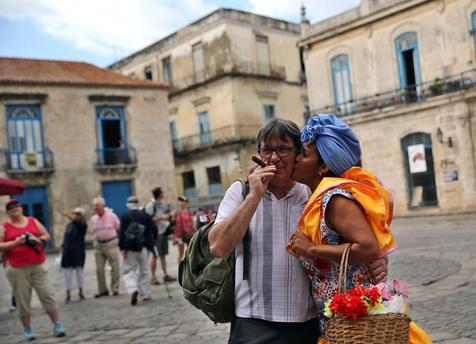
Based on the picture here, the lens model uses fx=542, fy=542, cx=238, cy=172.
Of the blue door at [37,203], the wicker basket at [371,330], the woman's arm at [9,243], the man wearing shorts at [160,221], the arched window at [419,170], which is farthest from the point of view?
the blue door at [37,203]

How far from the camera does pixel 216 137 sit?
112 ft

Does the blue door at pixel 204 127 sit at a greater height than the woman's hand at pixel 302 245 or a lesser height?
greater

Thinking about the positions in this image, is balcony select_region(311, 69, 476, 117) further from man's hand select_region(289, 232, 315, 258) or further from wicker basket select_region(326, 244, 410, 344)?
wicker basket select_region(326, 244, 410, 344)

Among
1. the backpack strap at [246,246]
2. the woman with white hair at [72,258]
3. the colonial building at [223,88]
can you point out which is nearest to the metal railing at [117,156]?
Result: the colonial building at [223,88]

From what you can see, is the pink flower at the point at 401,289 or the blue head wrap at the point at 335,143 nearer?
the pink flower at the point at 401,289

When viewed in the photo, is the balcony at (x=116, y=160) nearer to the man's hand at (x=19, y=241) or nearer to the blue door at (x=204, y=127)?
the blue door at (x=204, y=127)

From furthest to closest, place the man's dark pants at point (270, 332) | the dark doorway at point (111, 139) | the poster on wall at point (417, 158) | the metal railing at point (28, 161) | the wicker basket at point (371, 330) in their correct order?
1. the dark doorway at point (111, 139)
2. the metal railing at point (28, 161)
3. the poster on wall at point (417, 158)
4. the man's dark pants at point (270, 332)
5. the wicker basket at point (371, 330)

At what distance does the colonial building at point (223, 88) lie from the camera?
33.2m

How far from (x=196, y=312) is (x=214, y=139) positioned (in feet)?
88.8

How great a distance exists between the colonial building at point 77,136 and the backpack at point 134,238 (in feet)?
60.7

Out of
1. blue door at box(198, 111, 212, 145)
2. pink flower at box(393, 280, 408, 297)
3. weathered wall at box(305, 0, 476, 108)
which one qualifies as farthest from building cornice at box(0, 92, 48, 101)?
pink flower at box(393, 280, 408, 297)

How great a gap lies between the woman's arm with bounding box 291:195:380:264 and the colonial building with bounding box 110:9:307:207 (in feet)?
97.0

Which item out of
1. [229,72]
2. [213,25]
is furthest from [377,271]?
[213,25]

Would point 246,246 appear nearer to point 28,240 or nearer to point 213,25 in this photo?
point 28,240
